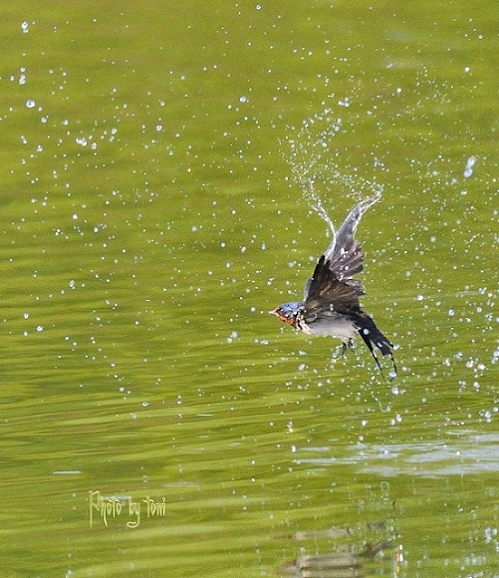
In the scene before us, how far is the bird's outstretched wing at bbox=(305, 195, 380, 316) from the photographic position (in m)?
7.00

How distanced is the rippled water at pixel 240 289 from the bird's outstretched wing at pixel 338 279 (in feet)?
2.70

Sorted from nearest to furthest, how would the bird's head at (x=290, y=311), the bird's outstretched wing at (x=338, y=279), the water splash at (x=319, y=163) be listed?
the bird's outstretched wing at (x=338, y=279)
the bird's head at (x=290, y=311)
the water splash at (x=319, y=163)

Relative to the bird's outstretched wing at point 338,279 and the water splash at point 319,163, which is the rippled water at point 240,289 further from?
the bird's outstretched wing at point 338,279

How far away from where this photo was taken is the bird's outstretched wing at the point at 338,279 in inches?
276

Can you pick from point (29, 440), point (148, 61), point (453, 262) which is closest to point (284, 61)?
point (148, 61)

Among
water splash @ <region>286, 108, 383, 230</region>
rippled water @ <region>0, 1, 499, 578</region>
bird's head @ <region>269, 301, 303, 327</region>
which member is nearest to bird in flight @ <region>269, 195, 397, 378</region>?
bird's head @ <region>269, 301, 303, 327</region>

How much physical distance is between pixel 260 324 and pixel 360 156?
3784mm

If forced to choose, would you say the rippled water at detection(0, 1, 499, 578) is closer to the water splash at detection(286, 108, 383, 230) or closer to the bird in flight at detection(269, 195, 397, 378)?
the water splash at detection(286, 108, 383, 230)

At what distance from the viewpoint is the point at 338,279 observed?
7.19 meters

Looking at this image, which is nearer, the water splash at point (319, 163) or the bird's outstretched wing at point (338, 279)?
the bird's outstretched wing at point (338, 279)

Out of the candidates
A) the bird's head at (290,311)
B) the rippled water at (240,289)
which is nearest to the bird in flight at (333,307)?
the bird's head at (290,311)

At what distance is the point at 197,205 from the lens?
12406 mm

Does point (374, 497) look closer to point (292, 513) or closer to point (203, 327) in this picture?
point (292, 513)

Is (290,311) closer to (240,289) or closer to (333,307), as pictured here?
(333,307)
